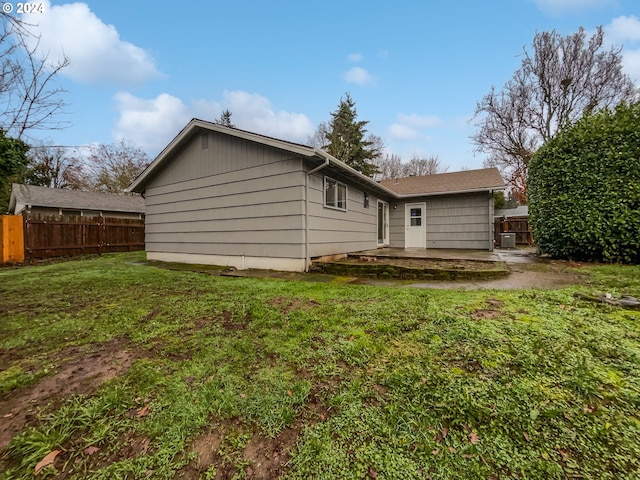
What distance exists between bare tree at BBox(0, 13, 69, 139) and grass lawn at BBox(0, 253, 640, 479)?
157 inches

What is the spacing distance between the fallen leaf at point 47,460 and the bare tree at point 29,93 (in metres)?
6.22

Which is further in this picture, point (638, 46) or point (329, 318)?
point (638, 46)

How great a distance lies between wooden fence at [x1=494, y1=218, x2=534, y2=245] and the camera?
595 inches

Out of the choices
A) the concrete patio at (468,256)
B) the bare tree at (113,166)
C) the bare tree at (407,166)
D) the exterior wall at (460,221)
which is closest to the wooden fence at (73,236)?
the bare tree at (113,166)

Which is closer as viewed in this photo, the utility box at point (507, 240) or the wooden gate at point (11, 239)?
the wooden gate at point (11, 239)

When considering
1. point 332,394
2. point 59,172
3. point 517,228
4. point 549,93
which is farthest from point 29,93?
point 59,172

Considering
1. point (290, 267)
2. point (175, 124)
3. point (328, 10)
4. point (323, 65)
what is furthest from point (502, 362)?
point (175, 124)

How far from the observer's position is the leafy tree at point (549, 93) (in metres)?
14.2

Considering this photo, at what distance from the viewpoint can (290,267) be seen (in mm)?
6879

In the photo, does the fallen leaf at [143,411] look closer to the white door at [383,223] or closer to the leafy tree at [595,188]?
Result: the leafy tree at [595,188]

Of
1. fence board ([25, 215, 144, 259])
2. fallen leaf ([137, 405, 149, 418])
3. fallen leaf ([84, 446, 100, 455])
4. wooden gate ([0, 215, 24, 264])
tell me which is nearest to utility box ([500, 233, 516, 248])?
fallen leaf ([137, 405, 149, 418])

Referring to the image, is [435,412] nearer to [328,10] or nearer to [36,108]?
[36,108]

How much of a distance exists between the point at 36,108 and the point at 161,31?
15.3ft

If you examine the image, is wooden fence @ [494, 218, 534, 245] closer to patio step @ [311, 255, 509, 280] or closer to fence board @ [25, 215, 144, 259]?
patio step @ [311, 255, 509, 280]
